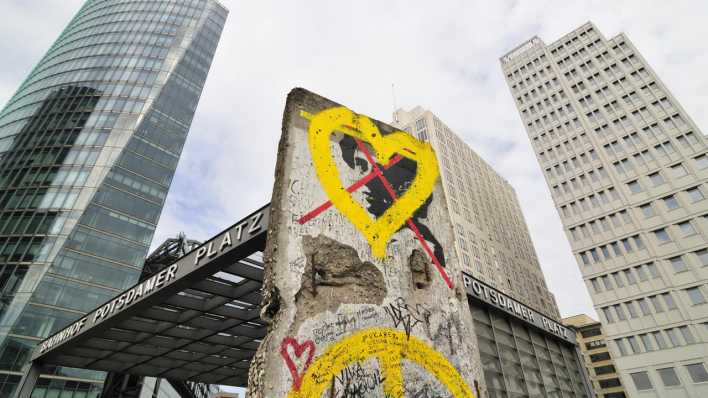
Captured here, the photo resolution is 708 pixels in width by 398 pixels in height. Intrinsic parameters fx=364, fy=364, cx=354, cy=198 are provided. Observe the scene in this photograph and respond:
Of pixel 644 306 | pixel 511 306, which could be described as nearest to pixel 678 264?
pixel 644 306

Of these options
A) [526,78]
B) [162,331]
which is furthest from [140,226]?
[526,78]

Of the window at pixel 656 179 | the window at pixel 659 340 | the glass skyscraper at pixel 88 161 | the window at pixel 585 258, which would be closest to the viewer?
the glass skyscraper at pixel 88 161

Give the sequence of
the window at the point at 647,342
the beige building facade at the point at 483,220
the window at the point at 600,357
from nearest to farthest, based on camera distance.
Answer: the window at the point at 647,342, the window at the point at 600,357, the beige building facade at the point at 483,220

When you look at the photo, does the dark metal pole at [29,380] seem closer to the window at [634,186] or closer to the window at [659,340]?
the window at [659,340]

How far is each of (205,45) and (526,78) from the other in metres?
46.7

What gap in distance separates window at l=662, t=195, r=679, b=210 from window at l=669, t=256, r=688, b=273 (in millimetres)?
4935

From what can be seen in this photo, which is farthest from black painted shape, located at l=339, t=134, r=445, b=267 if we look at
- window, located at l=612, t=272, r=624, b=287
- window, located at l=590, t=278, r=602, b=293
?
window, located at l=590, t=278, r=602, b=293

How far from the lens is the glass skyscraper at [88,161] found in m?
24.4

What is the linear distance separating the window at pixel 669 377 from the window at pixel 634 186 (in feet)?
54.9

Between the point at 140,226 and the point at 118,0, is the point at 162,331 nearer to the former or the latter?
the point at 140,226

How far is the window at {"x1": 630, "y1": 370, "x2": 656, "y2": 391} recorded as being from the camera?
2961 centimetres

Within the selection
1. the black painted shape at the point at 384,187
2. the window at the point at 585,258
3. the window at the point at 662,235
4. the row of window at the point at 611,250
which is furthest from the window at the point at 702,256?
the black painted shape at the point at 384,187

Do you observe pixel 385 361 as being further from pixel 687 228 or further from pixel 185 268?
pixel 687 228

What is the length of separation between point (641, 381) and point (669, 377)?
1.99 metres
